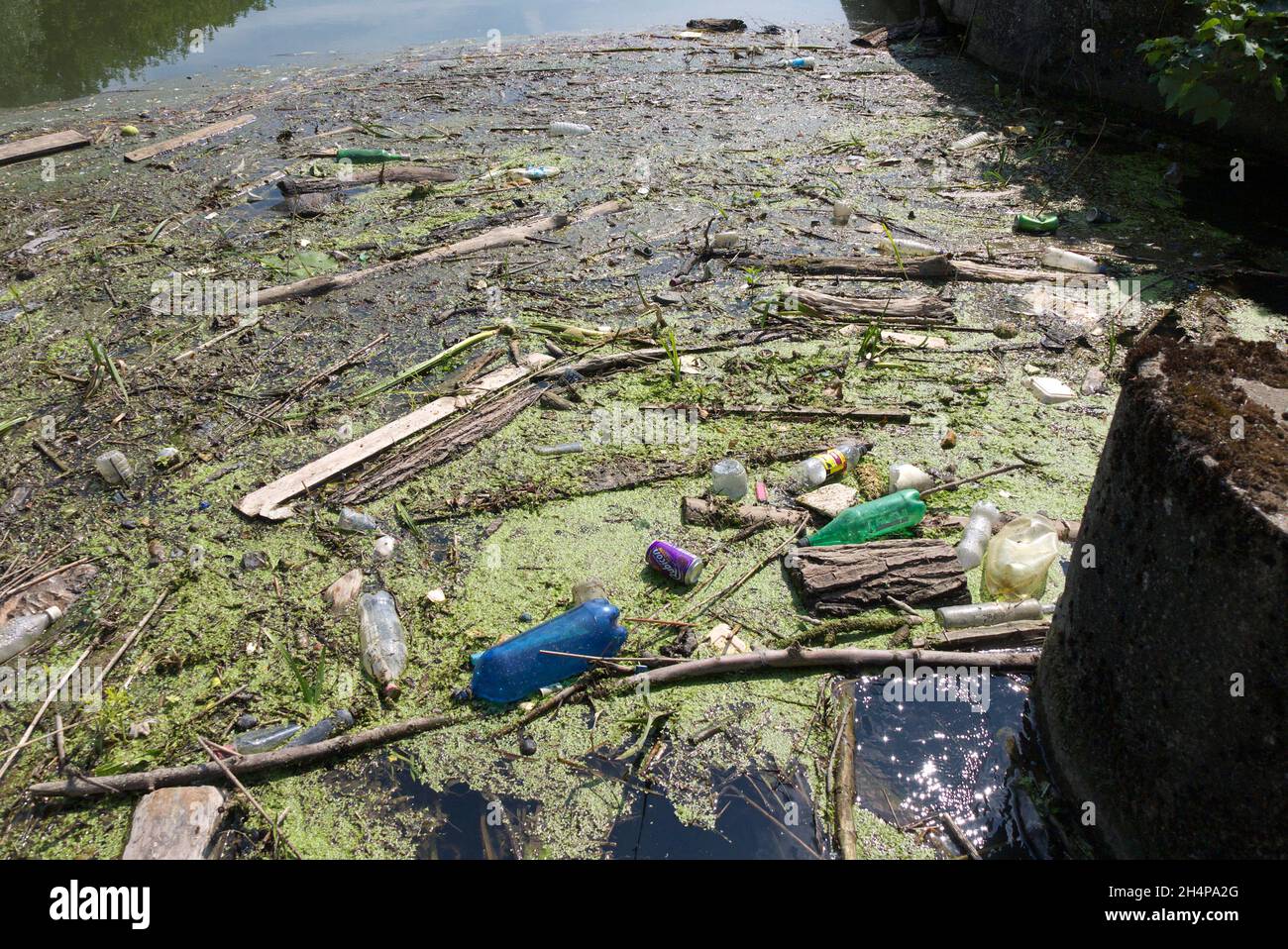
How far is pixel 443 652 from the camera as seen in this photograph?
288cm

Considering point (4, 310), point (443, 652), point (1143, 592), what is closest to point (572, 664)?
Result: point (443, 652)

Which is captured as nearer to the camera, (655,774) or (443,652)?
(655,774)

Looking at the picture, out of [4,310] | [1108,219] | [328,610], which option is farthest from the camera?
[1108,219]

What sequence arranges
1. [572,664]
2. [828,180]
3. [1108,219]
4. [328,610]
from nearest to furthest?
[572,664] → [328,610] → [1108,219] → [828,180]

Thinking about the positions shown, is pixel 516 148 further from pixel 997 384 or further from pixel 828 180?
pixel 997 384

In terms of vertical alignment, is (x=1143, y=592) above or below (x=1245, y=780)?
above

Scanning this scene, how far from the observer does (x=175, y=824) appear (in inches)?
91.4

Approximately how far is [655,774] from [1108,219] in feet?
17.9

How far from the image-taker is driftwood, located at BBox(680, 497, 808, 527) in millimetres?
3400

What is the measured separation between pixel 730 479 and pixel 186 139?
6878 millimetres

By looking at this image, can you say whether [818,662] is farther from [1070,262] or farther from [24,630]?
[1070,262]

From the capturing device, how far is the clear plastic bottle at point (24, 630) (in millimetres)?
2871

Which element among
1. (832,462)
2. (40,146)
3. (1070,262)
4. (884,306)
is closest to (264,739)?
(832,462)

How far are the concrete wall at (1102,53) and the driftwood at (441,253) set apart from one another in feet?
15.9
